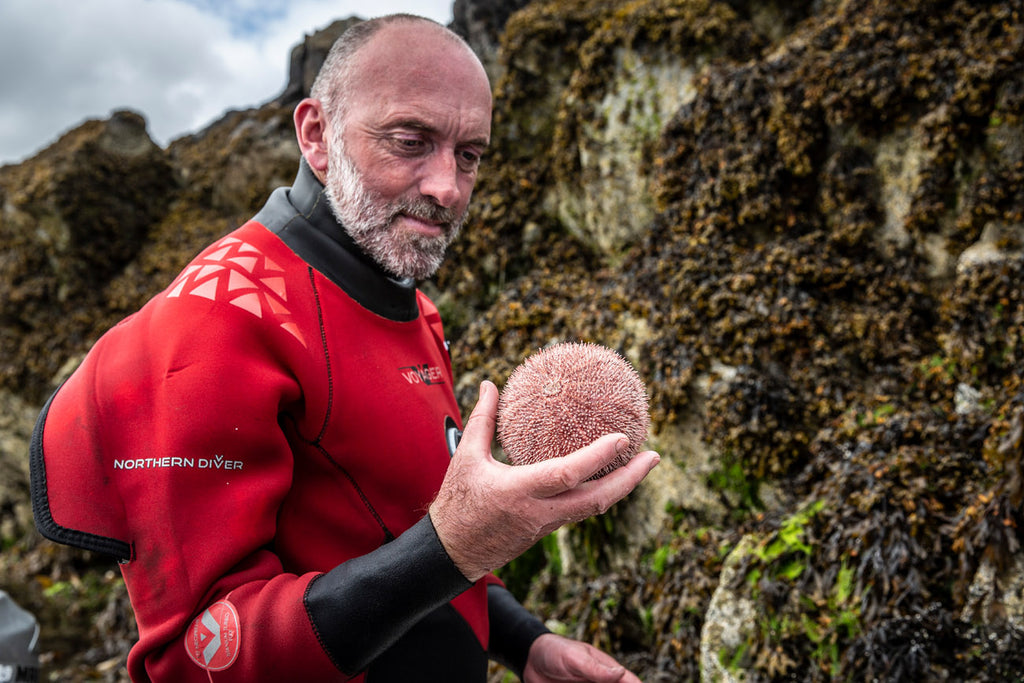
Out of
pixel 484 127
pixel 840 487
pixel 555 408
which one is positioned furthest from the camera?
pixel 840 487

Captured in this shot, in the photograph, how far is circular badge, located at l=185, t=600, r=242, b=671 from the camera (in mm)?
1018

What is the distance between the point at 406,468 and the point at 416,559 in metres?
0.31

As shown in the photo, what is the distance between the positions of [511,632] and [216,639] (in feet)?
Answer: 3.26

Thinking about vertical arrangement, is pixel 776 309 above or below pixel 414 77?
below

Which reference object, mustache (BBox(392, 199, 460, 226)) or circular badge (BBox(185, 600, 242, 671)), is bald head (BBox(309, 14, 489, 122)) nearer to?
mustache (BBox(392, 199, 460, 226))

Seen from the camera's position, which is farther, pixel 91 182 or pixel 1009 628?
pixel 91 182

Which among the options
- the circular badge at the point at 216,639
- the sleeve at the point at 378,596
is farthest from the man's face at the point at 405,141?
the circular badge at the point at 216,639

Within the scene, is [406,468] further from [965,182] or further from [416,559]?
[965,182]

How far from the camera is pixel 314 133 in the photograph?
1644 mm

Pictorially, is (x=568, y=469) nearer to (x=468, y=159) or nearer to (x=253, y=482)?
(x=253, y=482)

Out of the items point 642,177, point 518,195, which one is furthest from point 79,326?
point 642,177

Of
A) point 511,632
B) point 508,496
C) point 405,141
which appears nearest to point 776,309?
point 511,632

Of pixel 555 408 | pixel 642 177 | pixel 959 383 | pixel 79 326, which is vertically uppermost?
pixel 642 177

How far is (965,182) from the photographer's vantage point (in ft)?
12.5
